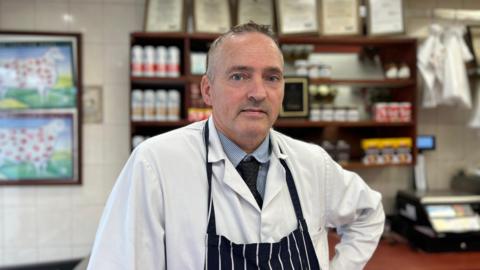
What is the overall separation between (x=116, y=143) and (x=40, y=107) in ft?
1.86

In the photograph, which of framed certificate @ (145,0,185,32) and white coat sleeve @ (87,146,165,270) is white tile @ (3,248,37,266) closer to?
framed certificate @ (145,0,185,32)

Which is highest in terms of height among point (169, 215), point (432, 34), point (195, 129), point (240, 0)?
point (240, 0)

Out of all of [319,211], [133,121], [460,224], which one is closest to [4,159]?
[133,121]

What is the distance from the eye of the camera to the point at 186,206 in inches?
40.6

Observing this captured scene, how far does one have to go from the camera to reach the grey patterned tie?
1.15 m

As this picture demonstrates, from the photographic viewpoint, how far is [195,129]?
1.20 meters

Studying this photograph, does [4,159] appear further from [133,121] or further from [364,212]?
[364,212]

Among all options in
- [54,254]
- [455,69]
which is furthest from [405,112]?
[54,254]

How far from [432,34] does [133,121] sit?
219cm

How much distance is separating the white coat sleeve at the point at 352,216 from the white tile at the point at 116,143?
1808 millimetres

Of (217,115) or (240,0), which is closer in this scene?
(217,115)

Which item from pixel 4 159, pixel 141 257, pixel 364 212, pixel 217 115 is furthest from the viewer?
pixel 4 159

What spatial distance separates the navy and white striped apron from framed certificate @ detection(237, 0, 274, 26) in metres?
1.69

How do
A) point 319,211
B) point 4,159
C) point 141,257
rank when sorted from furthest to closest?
point 4,159 < point 319,211 < point 141,257
